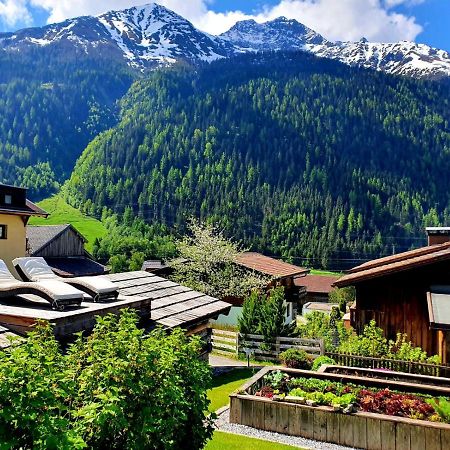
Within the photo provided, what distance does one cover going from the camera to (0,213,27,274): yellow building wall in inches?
811

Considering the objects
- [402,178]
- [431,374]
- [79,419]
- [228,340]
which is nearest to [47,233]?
[228,340]

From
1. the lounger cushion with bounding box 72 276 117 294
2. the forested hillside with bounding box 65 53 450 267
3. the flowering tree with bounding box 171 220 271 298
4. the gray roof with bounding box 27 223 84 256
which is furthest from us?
the forested hillside with bounding box 65 53 450 267

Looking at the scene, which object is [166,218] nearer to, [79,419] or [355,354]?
[355,354]

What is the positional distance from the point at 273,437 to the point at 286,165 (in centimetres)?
15288

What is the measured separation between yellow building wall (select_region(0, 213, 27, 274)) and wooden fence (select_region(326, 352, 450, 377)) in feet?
48.1

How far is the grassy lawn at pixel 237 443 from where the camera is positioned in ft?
31.5

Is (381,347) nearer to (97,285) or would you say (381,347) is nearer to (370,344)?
(370,344)

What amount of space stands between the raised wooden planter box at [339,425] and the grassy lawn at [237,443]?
83cm

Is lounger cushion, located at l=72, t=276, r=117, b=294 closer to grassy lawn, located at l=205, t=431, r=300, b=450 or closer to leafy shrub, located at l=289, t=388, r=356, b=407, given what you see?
grassy lawn, located at l=205, t=431, r=300, b=450

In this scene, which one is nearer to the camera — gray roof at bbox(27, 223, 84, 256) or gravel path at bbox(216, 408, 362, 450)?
gravel path at bbox(216, 408, 362, 450)

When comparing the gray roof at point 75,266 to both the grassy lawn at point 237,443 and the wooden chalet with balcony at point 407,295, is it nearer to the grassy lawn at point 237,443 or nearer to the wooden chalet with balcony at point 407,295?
the wooden chalet with balcony at point 407,295

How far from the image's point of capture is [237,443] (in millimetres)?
9984

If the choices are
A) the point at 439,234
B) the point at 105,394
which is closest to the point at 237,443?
the point at 105,394

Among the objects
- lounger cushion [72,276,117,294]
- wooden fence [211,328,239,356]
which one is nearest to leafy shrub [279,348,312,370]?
wooden fence [211,328,239,356]
